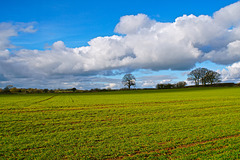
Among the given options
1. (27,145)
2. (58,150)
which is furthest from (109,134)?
(27,145)

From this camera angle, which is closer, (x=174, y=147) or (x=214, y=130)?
(x=174, y=147)

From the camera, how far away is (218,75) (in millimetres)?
132625

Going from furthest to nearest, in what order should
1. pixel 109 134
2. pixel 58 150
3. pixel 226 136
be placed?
pixel 109 134
pixel 226 136
pixel 58 150

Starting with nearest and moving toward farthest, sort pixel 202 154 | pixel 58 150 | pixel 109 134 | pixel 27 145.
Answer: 1. pixel 202 154
2. pixel 58 150
3. pixel 27 145
4. pixel 109 134

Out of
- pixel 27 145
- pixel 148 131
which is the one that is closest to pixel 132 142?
pixel 148 131

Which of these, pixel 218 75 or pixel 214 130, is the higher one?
pixel 218 75

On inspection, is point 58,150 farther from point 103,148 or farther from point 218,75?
point 218,75

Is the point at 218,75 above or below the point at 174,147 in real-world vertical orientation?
above

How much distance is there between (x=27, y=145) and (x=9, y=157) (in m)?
1.82

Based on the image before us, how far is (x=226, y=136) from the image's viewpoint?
43.2ft

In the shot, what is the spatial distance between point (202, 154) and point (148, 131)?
5502 millimetres

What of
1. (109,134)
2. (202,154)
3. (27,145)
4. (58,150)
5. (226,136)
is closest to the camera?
(202,154)

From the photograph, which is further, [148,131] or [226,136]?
[148,131]

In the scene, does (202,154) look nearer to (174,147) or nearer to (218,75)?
(174,147)
